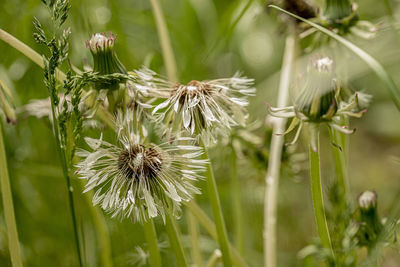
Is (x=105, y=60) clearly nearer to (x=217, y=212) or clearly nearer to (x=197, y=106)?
(x=197, y=106)

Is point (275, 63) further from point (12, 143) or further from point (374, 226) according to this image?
point (374, 226)

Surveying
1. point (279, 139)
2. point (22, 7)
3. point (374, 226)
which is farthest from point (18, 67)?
point (374, 226)

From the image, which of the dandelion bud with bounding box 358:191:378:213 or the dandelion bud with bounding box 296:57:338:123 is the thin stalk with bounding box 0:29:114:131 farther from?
the dandelion bud with bounding box 358:191:378:213

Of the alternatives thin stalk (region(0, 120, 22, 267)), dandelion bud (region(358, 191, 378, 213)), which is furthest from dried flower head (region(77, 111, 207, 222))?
dandelion bud (region(358, 191, 378, 213))

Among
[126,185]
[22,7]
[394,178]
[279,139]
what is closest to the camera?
[126,185]

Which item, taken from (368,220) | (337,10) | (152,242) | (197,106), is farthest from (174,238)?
(337,10)
